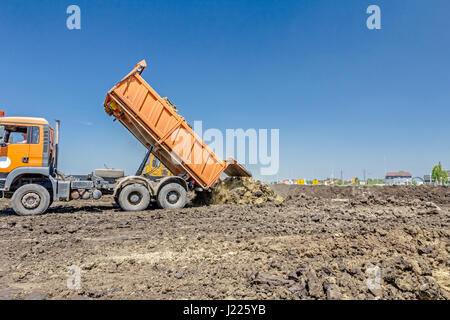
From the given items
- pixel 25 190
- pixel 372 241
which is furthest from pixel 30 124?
pixel 372 241

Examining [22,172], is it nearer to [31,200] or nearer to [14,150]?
[14,150]

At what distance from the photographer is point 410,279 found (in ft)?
11.7

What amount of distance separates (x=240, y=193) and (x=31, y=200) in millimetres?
6644

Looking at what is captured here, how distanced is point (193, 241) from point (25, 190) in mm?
5869

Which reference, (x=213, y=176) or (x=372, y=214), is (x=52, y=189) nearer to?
(x=213, y=176)

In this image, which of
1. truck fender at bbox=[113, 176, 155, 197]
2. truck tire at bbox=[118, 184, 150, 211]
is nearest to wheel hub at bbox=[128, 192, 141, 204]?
truck tire at bbox=[118, 184, 150, 211]

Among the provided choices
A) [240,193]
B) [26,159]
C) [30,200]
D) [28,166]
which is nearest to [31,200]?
[30,200]

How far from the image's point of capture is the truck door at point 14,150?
8.49m

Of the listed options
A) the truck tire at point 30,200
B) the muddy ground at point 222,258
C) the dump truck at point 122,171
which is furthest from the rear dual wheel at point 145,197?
the truck tire at point 30,200

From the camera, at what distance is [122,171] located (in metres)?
10.5

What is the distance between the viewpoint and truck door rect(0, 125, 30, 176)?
8.49 m

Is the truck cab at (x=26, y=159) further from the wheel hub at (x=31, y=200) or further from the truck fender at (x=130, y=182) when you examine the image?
the truck fender at (x=130, y=182)
